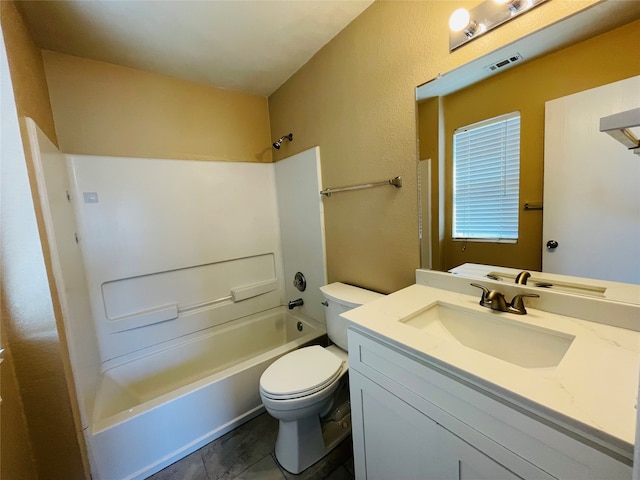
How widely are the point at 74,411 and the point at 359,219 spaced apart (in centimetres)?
167

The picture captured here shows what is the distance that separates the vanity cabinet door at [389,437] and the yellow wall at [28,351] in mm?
1222

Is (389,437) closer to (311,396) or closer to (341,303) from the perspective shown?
(311,396)

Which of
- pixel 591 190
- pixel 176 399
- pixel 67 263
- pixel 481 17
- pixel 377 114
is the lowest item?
pixel 176 399

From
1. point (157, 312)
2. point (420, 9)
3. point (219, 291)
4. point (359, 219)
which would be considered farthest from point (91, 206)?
point (420, 9)

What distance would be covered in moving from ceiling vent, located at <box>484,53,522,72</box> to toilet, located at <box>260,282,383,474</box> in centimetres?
117

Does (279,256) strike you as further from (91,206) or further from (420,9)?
(420,9)

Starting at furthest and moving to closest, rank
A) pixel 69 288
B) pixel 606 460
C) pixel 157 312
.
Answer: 1. pixel 157 312
2. pixel 69 288
3. pixel 606 460

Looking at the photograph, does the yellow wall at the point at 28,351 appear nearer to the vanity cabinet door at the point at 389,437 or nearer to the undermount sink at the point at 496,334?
the vanity cabinet door at the point at 389,437

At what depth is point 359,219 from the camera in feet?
5.26

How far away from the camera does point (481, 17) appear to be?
97 centimetres

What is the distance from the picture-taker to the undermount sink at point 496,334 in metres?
0.78

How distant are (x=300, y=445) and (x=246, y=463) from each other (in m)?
0.33

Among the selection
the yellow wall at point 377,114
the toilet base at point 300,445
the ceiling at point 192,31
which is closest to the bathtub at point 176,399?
Result: the toilet base at point 300,445

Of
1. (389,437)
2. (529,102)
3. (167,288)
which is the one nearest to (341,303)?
(389,437)
